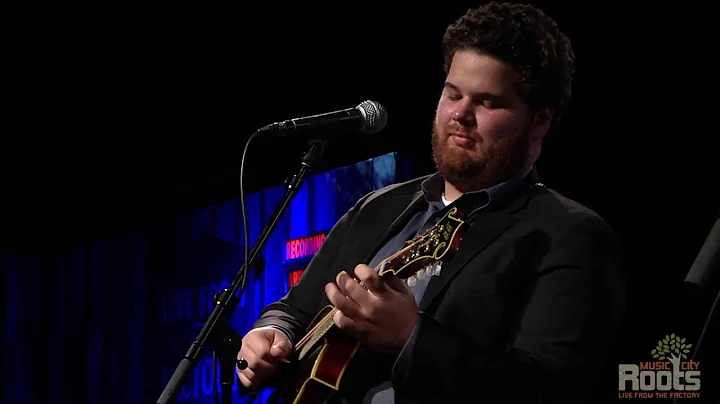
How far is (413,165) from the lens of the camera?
187 inches

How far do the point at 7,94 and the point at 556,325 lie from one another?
5.07 metres

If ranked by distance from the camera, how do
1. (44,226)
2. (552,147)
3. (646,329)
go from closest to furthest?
(646,329), (552,147), (44,226)

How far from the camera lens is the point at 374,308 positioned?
1673mm

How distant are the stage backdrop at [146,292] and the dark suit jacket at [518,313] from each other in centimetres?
283

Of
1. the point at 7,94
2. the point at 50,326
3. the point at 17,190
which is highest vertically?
the point at 7,94

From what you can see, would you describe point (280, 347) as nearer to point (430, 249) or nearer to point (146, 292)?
point (430, 249)

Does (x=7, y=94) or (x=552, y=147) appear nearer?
(x=552, y=147)

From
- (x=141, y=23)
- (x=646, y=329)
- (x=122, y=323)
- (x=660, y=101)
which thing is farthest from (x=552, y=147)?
(x=122, y=323)

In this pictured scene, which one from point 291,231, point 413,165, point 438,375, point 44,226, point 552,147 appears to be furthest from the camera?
point 44,226

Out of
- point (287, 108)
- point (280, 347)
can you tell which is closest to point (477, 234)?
point (280, 347)

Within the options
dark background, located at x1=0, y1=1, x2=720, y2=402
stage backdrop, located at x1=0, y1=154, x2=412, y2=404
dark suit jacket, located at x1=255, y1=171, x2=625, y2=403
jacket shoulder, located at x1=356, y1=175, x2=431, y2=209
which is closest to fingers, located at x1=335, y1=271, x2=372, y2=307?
dark suit jacket, located at x1=255, y1=171, x2=625, y2=403

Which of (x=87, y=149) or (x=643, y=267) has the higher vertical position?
(x=87, y=149)

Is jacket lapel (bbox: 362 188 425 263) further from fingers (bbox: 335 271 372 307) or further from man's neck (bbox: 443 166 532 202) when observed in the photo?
fingers (bbox: 335 271 372 307)

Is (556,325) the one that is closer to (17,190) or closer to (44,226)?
(17,190)
